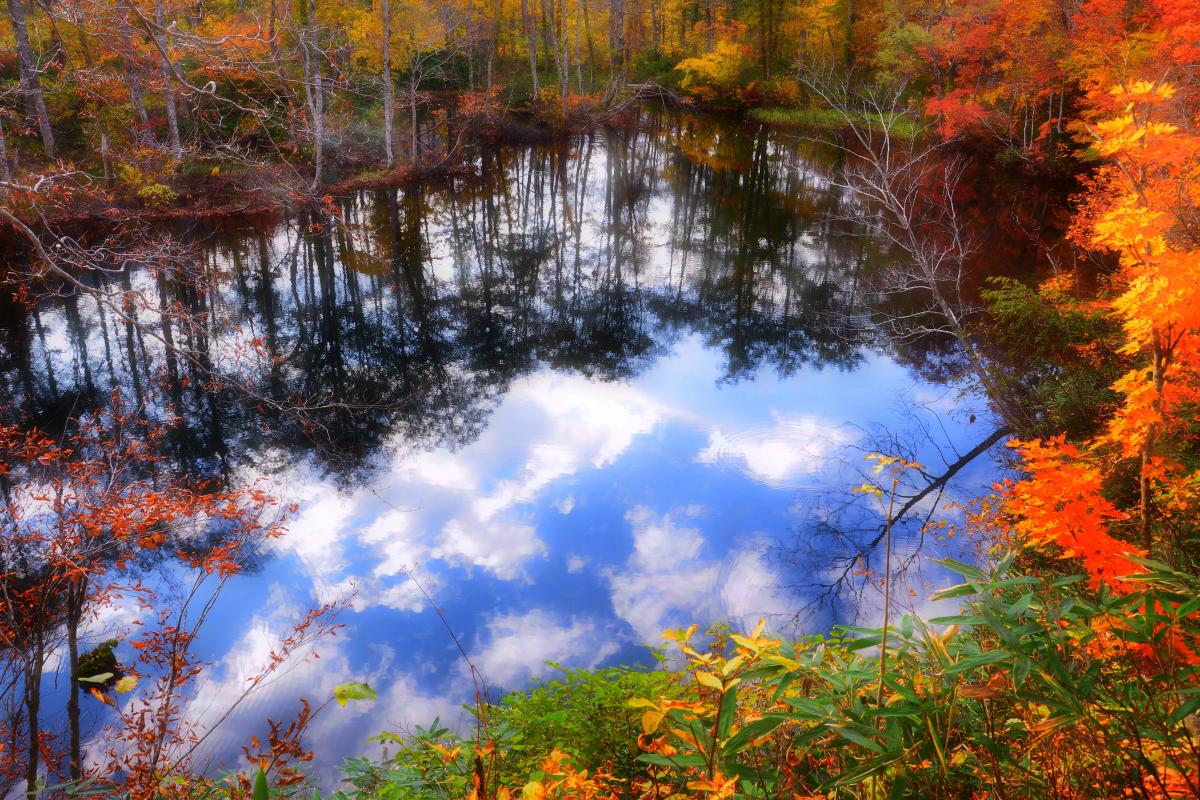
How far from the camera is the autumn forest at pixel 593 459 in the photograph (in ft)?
7.24

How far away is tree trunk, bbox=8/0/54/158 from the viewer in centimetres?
1504

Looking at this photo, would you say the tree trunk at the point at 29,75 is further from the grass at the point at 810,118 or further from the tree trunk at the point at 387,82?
the grass at the point at 810,118

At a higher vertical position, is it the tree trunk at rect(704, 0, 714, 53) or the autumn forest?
the tree trunk at rect(704, 0, 714, 53)

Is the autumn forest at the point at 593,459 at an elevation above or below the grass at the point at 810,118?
below

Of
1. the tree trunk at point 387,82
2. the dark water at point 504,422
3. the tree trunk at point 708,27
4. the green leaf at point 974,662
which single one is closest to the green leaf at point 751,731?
the green leaf at point 974,662

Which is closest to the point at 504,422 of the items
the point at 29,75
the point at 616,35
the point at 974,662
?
the point at 974,662

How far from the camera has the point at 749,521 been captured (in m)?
8.41

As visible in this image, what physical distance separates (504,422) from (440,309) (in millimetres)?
4275

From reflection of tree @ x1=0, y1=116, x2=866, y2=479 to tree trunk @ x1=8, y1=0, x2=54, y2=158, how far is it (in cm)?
440

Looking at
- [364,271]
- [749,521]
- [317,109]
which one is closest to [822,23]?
[317,109]

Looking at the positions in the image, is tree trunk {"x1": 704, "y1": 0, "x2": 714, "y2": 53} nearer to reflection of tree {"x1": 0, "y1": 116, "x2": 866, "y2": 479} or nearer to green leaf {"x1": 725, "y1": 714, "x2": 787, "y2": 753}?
reflection of tree {"x1": 0, "y1": 116, "x2": 866, "y2": 479}

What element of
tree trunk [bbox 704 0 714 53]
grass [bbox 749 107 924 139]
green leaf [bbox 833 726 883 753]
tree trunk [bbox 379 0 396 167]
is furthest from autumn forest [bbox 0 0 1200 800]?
tree trunk [bbox 704 0 714 53]

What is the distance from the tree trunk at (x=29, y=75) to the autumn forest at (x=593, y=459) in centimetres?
20

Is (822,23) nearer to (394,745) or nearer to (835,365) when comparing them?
(835,365)
